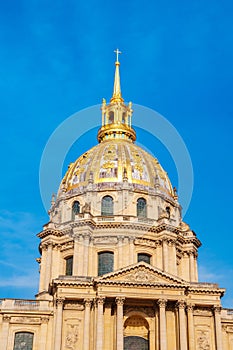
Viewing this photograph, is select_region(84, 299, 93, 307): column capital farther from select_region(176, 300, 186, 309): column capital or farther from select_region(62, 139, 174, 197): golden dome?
select_region(62, 139, 174, 197): golden dome

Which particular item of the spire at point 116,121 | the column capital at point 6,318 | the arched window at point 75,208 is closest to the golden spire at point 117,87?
the spire at point 116,121

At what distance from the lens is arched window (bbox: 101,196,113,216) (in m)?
67.8

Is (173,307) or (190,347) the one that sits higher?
(173,307)

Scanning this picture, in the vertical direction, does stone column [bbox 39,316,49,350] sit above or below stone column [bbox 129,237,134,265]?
below

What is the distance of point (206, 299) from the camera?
53.8 meters

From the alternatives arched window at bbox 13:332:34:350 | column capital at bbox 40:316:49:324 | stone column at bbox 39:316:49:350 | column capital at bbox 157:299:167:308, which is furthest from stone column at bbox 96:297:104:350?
arched window at bbox 13:332:34:350

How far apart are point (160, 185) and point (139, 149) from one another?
22.7ft

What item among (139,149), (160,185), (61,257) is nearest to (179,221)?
(160,185)

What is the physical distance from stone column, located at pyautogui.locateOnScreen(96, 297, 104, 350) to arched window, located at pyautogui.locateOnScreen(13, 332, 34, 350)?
22.7 ft

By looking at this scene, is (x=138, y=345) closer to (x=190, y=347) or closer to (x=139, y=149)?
(x=190, y=347)

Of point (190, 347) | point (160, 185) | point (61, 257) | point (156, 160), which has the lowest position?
point (190, 347)

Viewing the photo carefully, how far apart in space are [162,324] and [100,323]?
573cm

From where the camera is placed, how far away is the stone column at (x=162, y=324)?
50.8 m

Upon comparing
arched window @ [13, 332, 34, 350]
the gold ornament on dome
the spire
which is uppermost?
the spire
